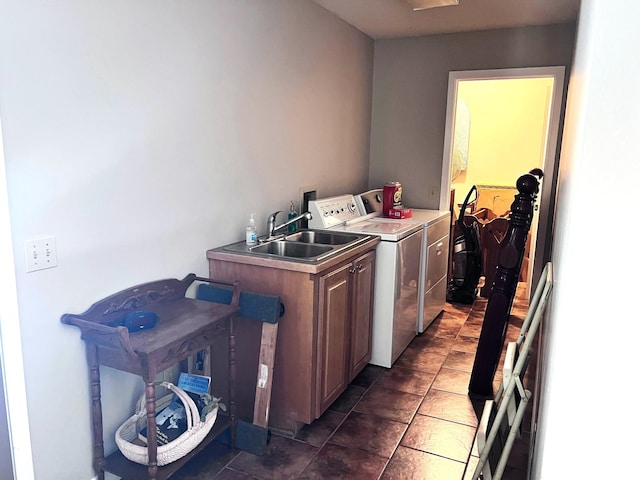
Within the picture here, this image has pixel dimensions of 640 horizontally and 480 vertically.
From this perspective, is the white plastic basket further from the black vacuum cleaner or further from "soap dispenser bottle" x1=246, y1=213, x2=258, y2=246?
the black vacuum cleaner

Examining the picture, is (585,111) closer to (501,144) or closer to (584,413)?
(584,413)

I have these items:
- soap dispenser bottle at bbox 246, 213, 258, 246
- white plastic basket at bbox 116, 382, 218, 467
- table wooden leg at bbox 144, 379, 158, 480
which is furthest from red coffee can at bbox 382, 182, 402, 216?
table wooden leg at bbox 144, 379, 158, 480

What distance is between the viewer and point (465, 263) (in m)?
4.72

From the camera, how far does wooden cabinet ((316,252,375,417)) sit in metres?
2.50

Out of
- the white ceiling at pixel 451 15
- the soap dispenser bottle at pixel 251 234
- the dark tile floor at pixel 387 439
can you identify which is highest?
the white ceiling at pixel 451 15

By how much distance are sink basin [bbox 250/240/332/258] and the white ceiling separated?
1.71m

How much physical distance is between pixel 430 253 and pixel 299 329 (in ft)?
5.59

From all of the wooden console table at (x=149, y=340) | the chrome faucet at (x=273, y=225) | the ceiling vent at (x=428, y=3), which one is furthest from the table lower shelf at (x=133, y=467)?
the ceiling vent at (x=428, y=3)

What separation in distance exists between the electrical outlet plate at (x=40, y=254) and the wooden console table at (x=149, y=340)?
212mm

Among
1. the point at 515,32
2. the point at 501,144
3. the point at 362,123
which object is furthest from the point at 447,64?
the point at 501,144

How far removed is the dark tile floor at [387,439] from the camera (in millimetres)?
2229

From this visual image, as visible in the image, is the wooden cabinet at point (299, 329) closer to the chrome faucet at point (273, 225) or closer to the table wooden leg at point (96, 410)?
the chrome faucet at point (273, 225)

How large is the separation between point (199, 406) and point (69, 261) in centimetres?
86

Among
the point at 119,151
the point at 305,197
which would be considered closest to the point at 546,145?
the point at 305,197
